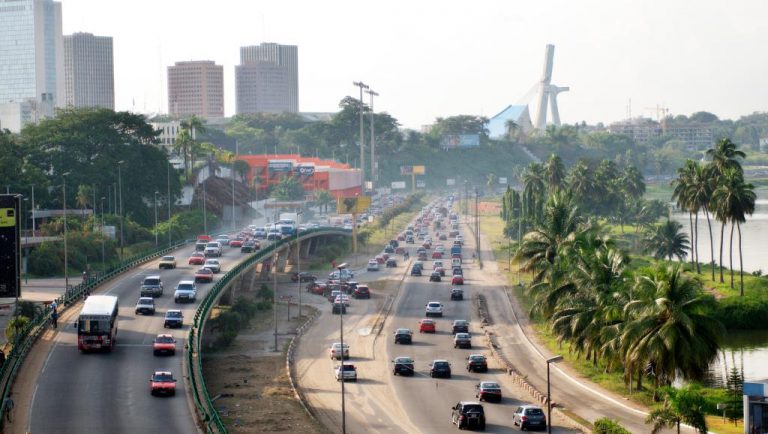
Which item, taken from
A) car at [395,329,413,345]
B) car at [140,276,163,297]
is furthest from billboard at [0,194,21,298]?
car at [395,329,413,345]

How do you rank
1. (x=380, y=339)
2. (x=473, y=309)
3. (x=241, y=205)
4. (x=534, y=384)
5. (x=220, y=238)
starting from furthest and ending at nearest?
(x=241, y=205) < (x=220, y=238) < (x=473, y=309) < (x=380, y=339) < (x=534, y=384)

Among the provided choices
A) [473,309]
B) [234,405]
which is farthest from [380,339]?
[234,405]

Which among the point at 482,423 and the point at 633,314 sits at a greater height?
the point at 633,314

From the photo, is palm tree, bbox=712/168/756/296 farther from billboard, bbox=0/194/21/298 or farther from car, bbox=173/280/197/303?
billboard, bbox=0/194/21/298

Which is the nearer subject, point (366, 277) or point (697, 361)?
point (697, 361)

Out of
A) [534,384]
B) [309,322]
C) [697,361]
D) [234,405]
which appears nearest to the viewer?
[697,361]

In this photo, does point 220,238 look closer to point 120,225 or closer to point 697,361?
point 120,225
